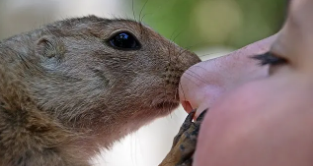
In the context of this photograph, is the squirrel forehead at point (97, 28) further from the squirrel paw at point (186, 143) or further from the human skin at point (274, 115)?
the human skin at point (274, 115)

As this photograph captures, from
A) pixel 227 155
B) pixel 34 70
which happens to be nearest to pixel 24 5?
pixel 34 70

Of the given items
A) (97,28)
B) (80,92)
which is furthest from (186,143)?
(97,28)

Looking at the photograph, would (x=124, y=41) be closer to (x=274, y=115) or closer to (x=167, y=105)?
(x=167, y=105)

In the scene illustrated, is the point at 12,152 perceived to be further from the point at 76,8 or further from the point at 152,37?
the point at 76,8

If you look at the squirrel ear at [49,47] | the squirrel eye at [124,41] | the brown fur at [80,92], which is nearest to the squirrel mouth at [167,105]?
the brown fur at [80,92]

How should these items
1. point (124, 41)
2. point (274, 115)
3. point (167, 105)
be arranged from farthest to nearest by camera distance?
point (124, 41), point (167, 105), point (274, 115)

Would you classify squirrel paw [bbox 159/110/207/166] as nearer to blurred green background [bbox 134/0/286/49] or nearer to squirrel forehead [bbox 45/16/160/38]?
squirrel forehead [bbox 45/16/160/38]

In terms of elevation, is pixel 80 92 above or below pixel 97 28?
below
